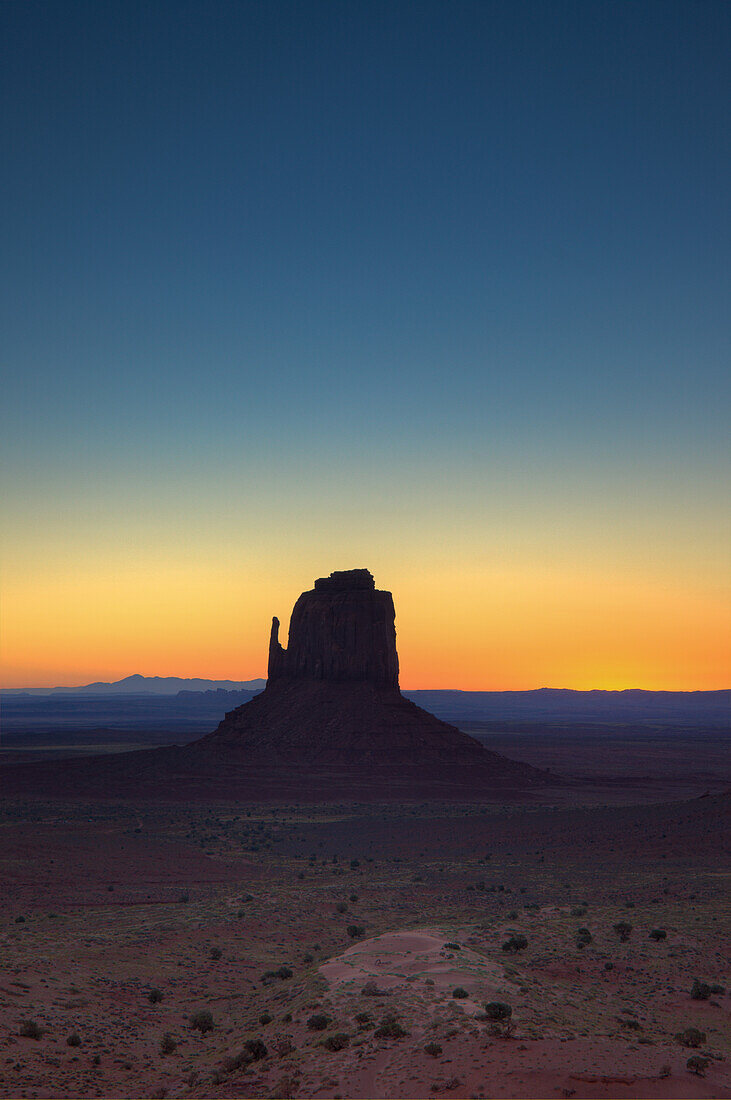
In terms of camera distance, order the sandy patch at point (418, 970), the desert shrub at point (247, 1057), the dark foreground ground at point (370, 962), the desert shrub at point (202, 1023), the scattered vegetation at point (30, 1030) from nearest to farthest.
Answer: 1. the dark foreground ground at point (370, 962)
2. the desert shrub at point (247, 1057)
3. the sandy patch at point (418, 970)
4. the scattered vegetation at point (30, 1030)
5. the desert shrub at point (202, 1023)

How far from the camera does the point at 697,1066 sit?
12094mm

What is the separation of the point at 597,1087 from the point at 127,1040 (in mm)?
9853

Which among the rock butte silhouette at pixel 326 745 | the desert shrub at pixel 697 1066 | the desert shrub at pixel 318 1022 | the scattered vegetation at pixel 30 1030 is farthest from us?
the rock butte silhouette at pixel 326 745

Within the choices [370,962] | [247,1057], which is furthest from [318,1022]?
[370,962]

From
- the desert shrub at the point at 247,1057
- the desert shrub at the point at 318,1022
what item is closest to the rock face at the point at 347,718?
the desert shrub at the point at 318,1022

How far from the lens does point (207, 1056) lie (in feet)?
49.5

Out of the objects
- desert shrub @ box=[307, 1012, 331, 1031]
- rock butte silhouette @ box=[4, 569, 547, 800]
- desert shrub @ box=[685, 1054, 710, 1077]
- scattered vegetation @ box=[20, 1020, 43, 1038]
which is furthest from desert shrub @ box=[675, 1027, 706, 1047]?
rock butte silhouette @ box=[4, 569, 547, 800]

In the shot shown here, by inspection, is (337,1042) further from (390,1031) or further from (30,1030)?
(30,1030)

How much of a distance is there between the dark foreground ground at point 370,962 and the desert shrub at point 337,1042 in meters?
0.04

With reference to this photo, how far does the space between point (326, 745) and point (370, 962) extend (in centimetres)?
6196

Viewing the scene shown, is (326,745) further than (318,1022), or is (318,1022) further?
(326,745)

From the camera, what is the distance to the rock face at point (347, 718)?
243 ft

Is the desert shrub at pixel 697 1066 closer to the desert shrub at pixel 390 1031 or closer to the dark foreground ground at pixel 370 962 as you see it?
the dark foreground ground at pixel 370 962

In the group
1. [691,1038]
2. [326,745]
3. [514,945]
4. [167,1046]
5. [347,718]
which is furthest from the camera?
[347,718]
